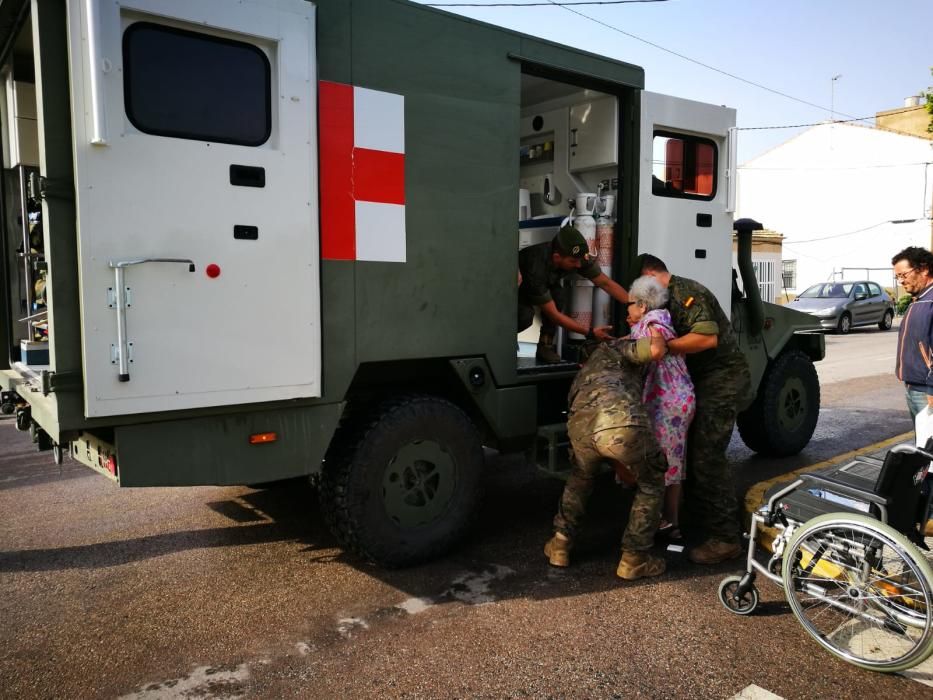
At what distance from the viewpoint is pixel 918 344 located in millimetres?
4242

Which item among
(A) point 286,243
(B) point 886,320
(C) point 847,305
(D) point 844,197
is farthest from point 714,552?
(D) point 844,197

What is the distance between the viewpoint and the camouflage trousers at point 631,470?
156 inches

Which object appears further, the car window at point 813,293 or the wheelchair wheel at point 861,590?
the car window at point 813,293

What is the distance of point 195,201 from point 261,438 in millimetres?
1159

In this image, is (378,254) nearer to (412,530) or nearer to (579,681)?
(412,530)

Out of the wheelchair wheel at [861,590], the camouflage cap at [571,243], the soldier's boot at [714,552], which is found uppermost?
the camouflage cap at [571,243]

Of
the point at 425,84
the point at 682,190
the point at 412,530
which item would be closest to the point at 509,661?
the point at 412,530

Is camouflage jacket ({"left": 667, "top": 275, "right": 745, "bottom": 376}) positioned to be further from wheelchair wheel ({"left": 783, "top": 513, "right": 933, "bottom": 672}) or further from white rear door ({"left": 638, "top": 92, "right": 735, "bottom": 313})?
wheelchair wheel ({"left": 783, "top": 513, "right": 933, "bottom": 672})

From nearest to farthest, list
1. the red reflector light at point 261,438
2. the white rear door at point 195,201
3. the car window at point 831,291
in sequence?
the white rear door at point 195,201 → the red reflector light at point 261,438 → the car window at point 831,291

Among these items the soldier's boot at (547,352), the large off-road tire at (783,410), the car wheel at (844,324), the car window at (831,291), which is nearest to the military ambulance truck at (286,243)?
the soldier's boot at (547,352)

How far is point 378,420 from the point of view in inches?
160

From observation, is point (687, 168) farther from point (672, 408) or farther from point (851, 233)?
point (851, 233)

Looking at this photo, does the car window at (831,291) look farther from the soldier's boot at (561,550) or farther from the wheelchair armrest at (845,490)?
the wheelchair armrest at (845,490)

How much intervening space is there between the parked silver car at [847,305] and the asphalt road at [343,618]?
17.7 m
